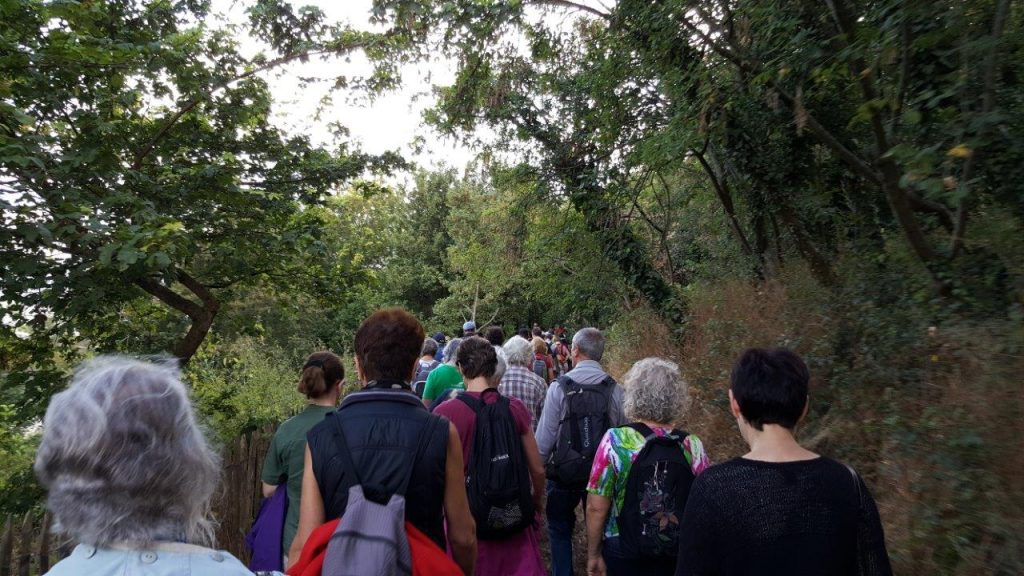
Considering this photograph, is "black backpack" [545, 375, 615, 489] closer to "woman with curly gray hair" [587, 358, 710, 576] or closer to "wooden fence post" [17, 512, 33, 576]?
"woman with curly gray hair" [587, 358, 710, 576]

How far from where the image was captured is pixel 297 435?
11.5ft

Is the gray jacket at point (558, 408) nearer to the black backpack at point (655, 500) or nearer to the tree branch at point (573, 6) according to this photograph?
the black backpack at point (655, 500)

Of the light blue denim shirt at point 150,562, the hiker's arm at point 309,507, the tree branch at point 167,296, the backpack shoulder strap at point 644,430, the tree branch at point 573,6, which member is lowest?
the backpack shoulder strap at point 644,430

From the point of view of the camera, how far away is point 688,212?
1412 centimetres

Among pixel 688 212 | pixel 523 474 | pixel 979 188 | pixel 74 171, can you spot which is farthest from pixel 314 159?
pixel 688 212

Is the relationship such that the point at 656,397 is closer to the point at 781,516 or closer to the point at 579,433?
the point at 579,433

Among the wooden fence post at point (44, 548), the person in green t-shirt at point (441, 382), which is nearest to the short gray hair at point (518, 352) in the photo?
the person in green t-shirt at point (441, 382)

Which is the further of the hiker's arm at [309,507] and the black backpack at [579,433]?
the black backpack at [579,433]

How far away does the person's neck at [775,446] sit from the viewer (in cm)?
207

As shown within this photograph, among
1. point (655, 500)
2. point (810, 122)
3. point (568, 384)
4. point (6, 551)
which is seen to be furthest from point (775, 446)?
point (810, 122)

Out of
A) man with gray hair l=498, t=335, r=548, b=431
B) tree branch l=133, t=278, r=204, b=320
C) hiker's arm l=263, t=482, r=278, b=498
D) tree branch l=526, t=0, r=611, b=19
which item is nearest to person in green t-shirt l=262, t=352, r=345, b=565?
hiker's arm l=263, t=482, r=278, b=498

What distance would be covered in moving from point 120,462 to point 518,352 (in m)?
4.48

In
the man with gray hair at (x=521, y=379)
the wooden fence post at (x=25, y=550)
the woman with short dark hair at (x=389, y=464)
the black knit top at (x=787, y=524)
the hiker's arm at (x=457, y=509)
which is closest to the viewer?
the black knit top at (x=787, y=524)

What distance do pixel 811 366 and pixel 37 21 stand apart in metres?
7.31
